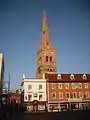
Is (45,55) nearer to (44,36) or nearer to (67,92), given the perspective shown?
(44,36)

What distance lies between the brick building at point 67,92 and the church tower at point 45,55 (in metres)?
16.2

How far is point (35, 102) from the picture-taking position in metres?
21.8

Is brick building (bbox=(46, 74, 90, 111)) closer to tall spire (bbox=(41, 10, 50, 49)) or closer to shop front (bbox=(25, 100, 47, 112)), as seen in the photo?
shop front (bbox=(25, 100, 47, 112))

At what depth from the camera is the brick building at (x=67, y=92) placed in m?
22.2

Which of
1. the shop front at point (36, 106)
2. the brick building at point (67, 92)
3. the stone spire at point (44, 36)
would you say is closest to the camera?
the shop front at point (36, 106)

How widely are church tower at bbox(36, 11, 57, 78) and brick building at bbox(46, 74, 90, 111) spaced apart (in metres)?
16.2

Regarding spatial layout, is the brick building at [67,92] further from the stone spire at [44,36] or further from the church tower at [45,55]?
the stone spire at [44,36]

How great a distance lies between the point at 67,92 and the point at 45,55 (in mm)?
19450

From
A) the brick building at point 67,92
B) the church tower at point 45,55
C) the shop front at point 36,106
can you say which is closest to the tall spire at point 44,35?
the church tower at point 45,55

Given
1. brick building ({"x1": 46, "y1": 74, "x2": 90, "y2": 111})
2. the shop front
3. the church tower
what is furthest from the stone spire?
the shop front

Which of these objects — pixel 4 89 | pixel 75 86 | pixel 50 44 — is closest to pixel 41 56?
pixel 50 44

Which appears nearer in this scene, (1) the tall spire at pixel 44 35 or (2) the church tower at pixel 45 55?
(2) the church tower at pixel 45 55

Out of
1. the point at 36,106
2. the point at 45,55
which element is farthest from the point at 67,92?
the point at 45,55

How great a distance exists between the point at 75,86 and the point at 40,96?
350cm
